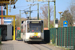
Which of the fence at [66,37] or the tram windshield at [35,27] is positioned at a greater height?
the tram windshield at [35,27]

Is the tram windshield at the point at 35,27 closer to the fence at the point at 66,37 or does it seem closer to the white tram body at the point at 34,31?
the white tram body at the point at 34,31

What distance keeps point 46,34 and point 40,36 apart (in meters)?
3.02

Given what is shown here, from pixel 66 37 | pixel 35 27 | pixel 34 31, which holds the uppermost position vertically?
pixel 35 27

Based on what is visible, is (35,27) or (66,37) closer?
(66,37)

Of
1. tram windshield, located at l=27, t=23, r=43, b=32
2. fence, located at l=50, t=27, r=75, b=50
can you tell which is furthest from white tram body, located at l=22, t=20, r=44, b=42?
fence, located at l=50, t=27, r=75, b=50

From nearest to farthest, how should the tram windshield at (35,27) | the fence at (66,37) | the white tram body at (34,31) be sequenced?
the fence at (66,37)
the white tram body at (34,31)
the tram windshield at (35,27)

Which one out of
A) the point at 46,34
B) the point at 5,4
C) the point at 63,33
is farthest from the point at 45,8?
the point at 63,33

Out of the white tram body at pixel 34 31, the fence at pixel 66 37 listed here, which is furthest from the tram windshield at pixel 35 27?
the fence at pixel 66 37

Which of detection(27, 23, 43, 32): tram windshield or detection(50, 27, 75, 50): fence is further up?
detection(27, 23, 43, 32): tram windshield

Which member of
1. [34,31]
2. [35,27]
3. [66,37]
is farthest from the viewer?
[35,27]

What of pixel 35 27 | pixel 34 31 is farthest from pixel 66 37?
pixel 35 27

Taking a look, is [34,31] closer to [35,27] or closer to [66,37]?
[35,27]

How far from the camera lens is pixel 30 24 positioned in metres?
26.6

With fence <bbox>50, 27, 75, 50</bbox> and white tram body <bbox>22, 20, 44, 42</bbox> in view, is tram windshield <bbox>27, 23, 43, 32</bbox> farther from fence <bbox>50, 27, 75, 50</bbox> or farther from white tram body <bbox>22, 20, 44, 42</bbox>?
fence <bbox>50, 27, 75, 50</bbox>
